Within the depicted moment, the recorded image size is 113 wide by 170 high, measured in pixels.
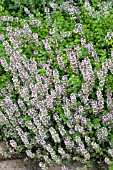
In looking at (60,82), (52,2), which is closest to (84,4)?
(52,2)

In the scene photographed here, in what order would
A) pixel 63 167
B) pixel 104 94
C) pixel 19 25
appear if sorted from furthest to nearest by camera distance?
pixel 19 25, pixel 104 94, pixel 63 167

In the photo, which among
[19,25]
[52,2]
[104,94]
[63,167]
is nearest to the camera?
[63,167]

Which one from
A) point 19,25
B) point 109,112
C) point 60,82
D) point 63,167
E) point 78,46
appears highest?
point 19,25

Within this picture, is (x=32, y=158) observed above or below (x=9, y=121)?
below

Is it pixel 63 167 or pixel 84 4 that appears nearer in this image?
pixel 63 167

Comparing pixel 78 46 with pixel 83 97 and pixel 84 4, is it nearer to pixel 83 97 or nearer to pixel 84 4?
pixel 83 97

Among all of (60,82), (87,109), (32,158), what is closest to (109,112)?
(87,109)
